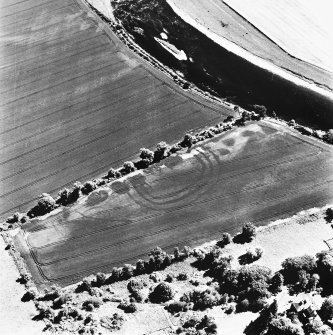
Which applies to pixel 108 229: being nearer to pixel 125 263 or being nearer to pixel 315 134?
pixel 125 263

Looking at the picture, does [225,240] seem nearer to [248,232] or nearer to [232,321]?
[248,232]

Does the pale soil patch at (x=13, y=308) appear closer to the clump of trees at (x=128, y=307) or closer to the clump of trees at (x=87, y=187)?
the clump of trees at (x=128, y=307)

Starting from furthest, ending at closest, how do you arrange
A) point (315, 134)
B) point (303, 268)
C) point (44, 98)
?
point (44, 98) < point (315, 134) < point (303, 268)

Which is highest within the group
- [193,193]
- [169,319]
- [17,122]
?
[17,122]

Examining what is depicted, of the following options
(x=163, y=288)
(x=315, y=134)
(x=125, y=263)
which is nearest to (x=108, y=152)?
(x=125, y=263)

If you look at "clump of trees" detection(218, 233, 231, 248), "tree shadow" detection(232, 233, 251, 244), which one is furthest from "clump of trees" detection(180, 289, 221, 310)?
"tree shadow" detection(232, 233, 251, 244)
